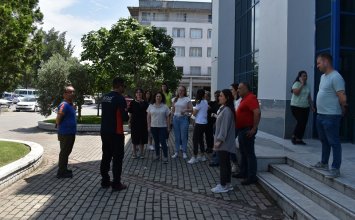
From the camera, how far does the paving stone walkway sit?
19.5 feet

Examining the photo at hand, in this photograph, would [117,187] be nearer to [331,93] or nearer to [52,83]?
[331,93]

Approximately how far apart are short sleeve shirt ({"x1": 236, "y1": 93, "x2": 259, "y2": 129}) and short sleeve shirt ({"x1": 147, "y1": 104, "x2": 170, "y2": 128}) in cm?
275

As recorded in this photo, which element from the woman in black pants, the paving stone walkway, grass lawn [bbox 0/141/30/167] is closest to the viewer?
the paving stone walkway

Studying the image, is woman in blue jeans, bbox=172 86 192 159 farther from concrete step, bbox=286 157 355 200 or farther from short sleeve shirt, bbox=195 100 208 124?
concrete step, bbox=286 157 355 200

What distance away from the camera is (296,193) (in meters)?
6.37

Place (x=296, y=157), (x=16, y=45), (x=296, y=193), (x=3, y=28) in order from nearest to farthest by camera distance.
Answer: (x=296, y=193) → (x=296, y=157) → (x=3, y=28) → (x=16, y=45)

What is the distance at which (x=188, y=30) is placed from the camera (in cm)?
6419

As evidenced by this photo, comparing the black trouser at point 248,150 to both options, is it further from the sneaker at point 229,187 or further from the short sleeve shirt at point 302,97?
the short sleeve shirt at point 302,97

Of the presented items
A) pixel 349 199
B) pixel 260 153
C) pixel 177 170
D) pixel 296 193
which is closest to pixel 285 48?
pixel 260 153

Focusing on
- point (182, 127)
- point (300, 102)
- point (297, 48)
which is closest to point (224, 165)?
point (182, 127)

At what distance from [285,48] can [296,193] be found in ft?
17.7

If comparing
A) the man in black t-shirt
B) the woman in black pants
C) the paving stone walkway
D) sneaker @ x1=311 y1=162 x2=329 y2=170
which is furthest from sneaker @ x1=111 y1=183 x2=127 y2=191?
the woman in black pants

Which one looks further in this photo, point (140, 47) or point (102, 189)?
point (140, 47)

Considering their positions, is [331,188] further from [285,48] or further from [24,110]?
[24,110]
